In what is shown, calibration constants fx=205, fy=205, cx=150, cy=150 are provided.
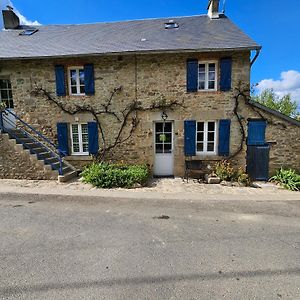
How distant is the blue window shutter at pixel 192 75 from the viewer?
8.00m

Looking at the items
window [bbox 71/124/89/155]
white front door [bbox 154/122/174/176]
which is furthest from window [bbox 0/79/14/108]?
white front door [bbox 154/122/174/176]

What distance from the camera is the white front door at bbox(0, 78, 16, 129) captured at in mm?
9117

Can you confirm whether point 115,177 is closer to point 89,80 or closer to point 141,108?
point 141,108

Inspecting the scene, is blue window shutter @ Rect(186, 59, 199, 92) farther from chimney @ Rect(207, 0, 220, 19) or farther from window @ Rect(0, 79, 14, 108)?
window @ Rect(0, 79, 14, 108)

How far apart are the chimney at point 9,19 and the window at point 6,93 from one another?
14.6ft

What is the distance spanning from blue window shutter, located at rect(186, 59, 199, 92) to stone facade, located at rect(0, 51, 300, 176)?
0.59 feet

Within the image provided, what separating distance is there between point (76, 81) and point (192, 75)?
4795mm

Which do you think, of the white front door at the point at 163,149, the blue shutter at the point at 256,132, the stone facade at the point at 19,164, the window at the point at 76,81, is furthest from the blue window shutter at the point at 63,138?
the blue shutter at the point at 256,132

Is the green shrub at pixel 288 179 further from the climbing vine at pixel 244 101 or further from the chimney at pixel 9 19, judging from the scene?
the chimney at pixel 9 19

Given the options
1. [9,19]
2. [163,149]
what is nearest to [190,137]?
[163,149]

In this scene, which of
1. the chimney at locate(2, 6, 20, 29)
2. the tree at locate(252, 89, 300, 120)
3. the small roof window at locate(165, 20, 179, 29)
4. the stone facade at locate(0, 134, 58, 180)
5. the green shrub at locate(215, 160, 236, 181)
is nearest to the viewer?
the stone facade at locate(0, 134, 58, 180)

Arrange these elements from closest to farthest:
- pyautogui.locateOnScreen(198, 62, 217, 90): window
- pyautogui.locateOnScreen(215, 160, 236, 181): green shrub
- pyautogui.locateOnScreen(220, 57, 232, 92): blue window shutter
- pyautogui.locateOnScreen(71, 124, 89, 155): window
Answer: pyautogui.locateOnScreen(220, 57, 232, 92): blue window shutter
pyautogui.locateOnScreen(215, 160, 236, 181): green shrub
pyautogui.locateOnScreen(198, 62, 217, 90): window
pyautogui.locateOnScreen(71, 124, 89, 155): window

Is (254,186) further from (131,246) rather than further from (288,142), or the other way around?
(131,246)

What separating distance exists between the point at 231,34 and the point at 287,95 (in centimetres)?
1856
